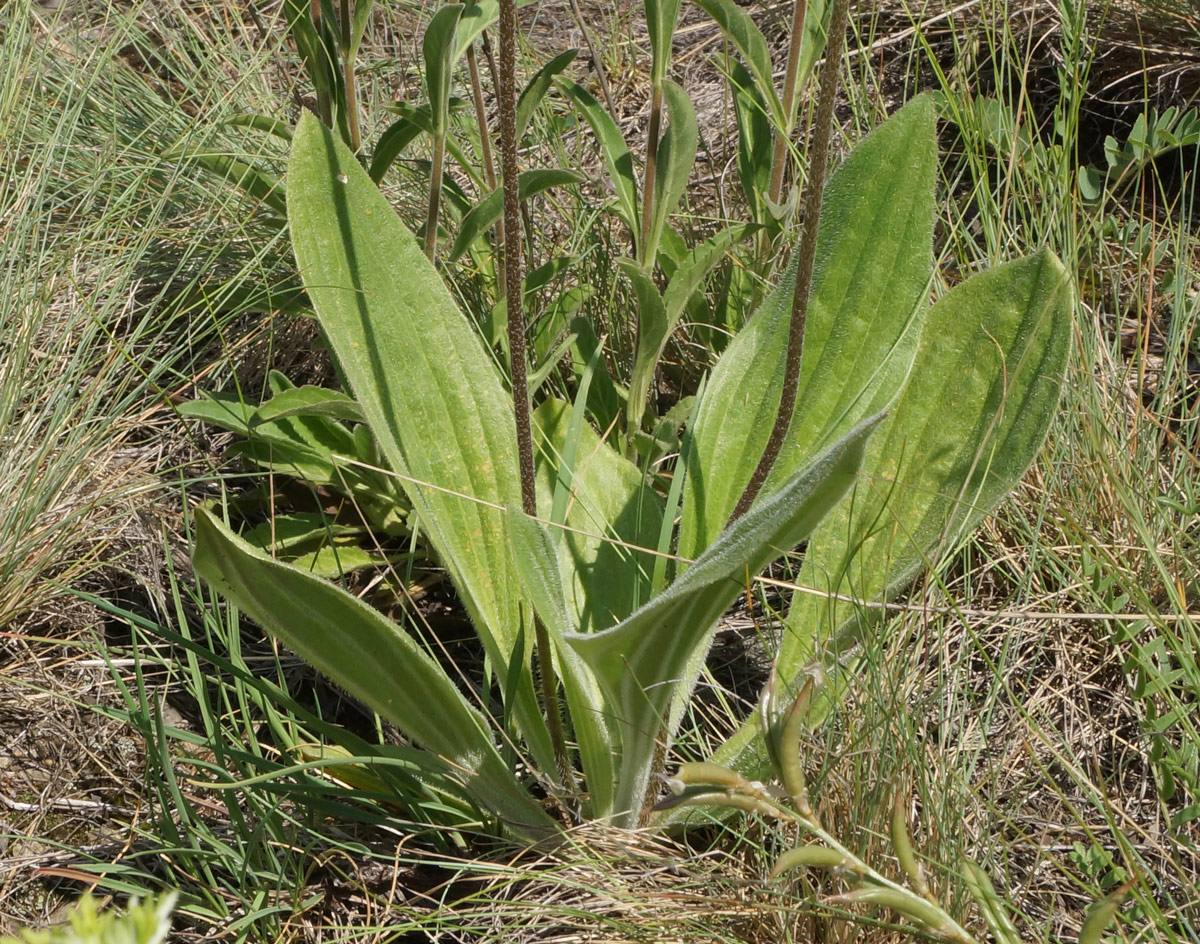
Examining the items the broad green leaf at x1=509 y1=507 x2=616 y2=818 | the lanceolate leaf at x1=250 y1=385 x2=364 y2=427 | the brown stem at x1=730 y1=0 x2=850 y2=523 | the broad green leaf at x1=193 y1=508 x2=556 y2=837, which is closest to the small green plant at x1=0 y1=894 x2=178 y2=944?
the broad green leaf at x1=193 y1=508 x2=556 y2=837

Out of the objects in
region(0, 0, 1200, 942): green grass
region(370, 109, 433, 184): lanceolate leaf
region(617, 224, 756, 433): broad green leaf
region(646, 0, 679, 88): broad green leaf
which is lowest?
region(0, 0, 1200, 942): green grass

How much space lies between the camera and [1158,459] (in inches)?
71.2

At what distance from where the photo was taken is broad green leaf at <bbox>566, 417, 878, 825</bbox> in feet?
3.81

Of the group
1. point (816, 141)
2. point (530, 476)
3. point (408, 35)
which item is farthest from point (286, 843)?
point (408, 35)

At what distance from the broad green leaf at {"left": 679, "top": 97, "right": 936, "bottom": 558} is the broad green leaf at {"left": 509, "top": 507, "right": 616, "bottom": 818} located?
285mm

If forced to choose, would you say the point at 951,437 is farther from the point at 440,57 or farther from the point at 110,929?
the point at 110,929

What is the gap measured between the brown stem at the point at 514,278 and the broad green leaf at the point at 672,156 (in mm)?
409

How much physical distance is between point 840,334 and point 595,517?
465mm

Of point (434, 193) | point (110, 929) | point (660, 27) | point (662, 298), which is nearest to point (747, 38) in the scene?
point (660, 27)

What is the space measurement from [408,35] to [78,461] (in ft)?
7.11

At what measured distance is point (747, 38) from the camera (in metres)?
1.82

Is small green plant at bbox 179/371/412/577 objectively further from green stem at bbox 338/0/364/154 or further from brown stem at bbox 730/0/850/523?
brown stem at bbox 730/0/850/523

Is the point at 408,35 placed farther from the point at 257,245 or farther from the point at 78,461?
the point at 78,461

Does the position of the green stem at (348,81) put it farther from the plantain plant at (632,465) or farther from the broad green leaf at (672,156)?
the broad green leaf at (672,156)
